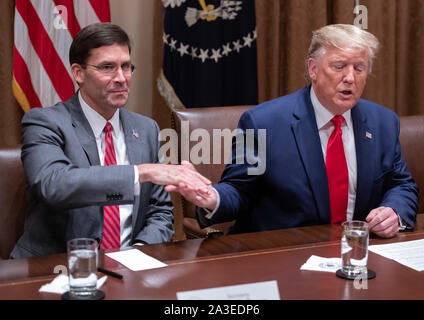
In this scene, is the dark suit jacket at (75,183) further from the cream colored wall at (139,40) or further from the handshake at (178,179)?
the cream colored wall at (139,40)

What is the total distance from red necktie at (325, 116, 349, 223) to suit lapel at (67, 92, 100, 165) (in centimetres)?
103

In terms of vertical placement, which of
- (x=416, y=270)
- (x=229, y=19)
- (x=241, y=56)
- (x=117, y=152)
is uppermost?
(x=229, y=19)

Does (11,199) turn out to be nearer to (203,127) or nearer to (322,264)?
(203,127)

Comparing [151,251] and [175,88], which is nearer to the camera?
[151,251]

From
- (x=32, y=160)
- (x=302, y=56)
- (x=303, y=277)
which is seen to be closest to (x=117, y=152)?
(x=32, y=160)

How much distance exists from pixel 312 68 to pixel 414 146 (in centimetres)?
87

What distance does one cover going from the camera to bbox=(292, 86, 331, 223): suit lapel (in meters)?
2.60

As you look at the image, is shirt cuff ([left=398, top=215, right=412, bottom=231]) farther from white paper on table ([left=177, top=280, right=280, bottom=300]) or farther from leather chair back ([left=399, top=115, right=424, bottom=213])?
white paper on table ([left=177, top=280, right=280, bottom=300])

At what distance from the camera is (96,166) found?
226cm

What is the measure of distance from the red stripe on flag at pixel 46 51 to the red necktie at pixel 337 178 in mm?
1850

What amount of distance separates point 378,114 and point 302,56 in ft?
5.59

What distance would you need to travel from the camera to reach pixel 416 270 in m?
1.84

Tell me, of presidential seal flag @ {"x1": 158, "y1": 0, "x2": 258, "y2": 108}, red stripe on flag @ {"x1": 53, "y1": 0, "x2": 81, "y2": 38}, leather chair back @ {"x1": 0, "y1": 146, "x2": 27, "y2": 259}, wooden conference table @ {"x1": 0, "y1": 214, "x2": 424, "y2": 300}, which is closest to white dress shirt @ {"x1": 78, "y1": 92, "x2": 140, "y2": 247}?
leather chair back @ {"x1": 0, "y1": 146, "x2": 27, "y2": 259}
